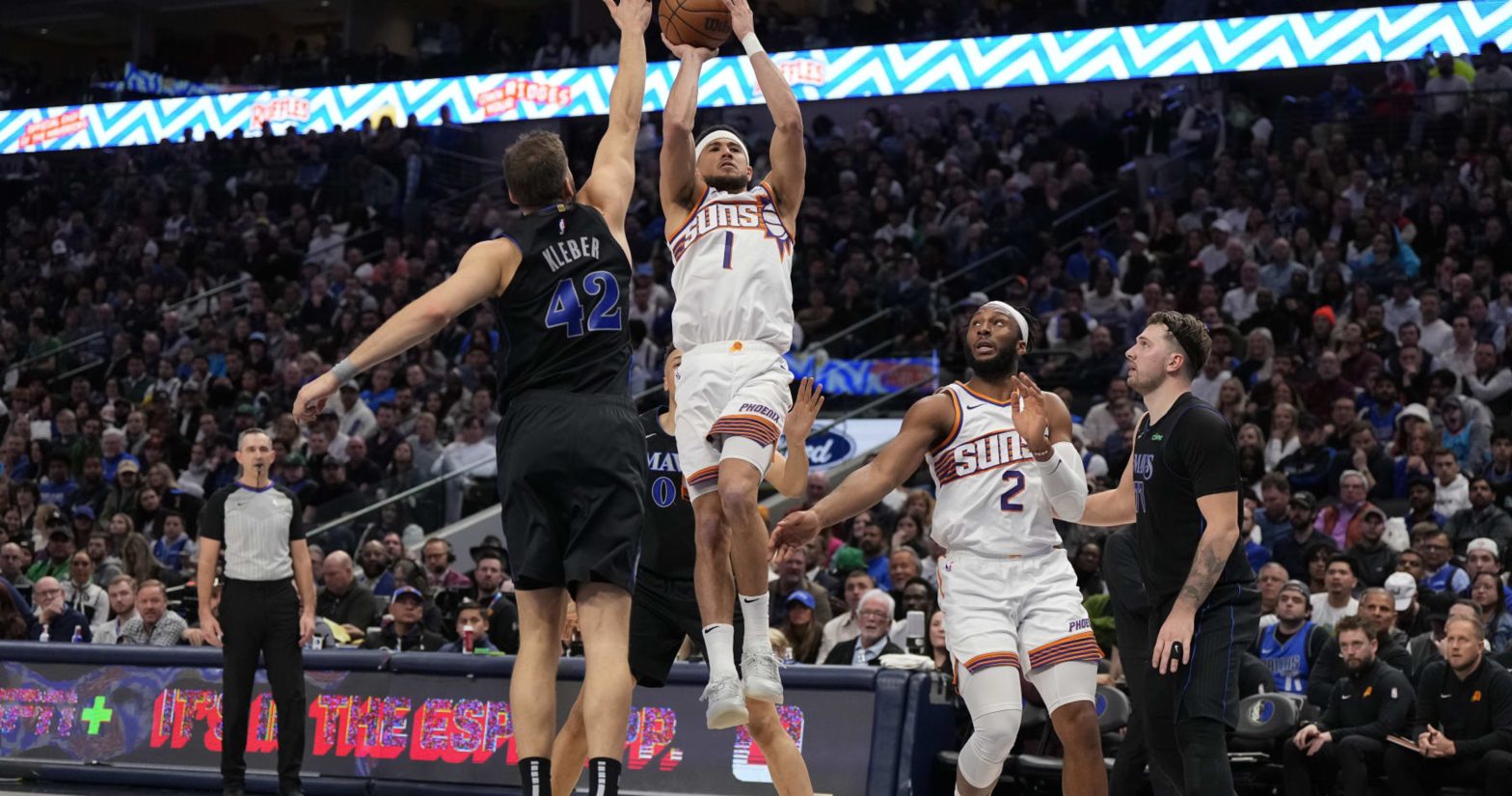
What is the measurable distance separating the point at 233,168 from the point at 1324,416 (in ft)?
59.6

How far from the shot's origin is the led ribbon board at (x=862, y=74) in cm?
2169

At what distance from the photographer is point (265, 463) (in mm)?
10953

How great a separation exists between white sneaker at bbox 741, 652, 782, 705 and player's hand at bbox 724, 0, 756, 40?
241 centimetres

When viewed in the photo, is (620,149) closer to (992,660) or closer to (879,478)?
(879,478)

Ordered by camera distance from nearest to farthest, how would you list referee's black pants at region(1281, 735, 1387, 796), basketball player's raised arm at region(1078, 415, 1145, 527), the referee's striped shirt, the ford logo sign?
basketball player's raised arm at region(1078, 415, 1145, 527), referee's black pants at region(1281, 735, 1387, 796), the referee's striped shirt, the ford logo sign

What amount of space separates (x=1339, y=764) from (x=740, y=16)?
5.83 m

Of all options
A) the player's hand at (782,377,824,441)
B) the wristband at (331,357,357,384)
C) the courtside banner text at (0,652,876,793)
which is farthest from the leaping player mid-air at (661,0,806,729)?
the courtside banner text at (0,652,876,793)

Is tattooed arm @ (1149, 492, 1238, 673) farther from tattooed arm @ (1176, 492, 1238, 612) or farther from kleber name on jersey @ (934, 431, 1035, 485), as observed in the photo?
kleber name on jersey @ (934, 431, 1035, 485)

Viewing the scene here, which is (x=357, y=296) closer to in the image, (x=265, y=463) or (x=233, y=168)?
(x=233, y=168)

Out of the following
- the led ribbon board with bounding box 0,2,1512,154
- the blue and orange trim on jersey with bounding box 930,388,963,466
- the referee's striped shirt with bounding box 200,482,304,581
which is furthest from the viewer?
the led ribbon board with bounding box 0,2,1512,154

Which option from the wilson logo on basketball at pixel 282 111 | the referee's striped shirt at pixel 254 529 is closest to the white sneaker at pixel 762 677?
the referee's striped shirt at pixel 254 529

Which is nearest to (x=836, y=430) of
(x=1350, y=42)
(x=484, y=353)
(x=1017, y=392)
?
(x=484, y=353)

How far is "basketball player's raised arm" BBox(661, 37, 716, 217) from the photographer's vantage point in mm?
6688

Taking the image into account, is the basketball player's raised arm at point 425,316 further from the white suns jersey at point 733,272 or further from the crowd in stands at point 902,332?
the crowd in stands at point 902,332
